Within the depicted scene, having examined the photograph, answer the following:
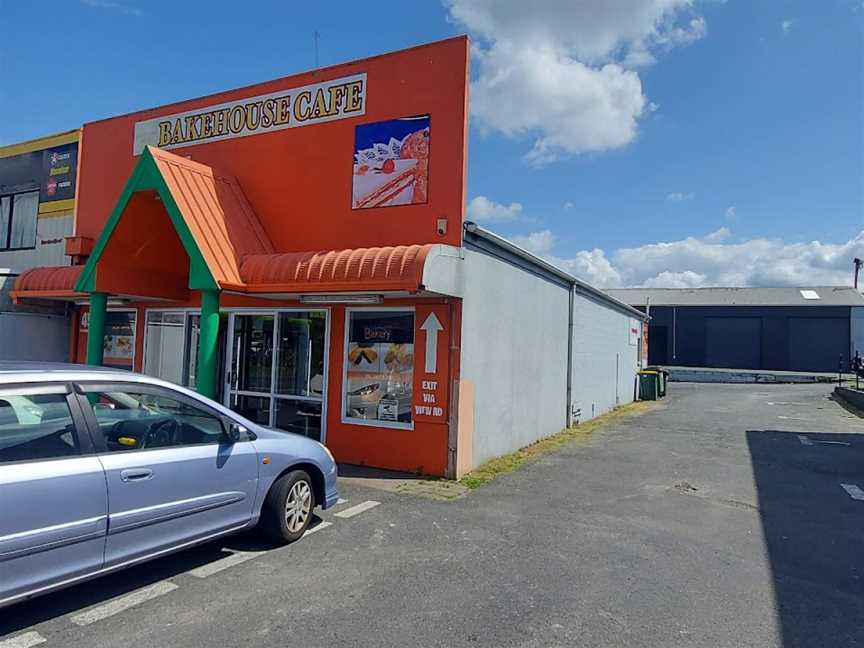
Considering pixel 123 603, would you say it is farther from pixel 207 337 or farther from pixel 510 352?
pixel 510 352

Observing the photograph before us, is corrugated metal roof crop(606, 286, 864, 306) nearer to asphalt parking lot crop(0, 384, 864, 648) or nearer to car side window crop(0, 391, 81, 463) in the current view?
asphalt parking lot crop(0, 384, 864, 648)

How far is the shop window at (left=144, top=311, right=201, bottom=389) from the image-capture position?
1104cm

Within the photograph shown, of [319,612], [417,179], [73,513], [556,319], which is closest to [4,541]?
[73,513]

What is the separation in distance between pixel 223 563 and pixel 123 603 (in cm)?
89

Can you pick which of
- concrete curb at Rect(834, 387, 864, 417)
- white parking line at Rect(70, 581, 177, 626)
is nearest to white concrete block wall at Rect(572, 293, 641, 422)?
concrete curb at Rect(834, 387, 864, 417)

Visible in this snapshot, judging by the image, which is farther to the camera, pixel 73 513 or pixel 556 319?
pixel 556 319

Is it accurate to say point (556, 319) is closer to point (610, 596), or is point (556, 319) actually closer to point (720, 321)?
point (610, 596)

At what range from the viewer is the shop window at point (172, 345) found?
36.2 feet

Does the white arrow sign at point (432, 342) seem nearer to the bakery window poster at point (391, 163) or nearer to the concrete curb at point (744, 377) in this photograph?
the bakery window poster at point (391, 163)

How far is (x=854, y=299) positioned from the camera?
43156 millimetres

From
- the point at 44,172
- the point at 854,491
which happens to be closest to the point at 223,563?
the point at 854,491

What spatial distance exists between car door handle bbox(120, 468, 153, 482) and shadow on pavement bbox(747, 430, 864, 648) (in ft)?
14.7

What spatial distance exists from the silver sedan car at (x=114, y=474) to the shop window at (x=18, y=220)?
38.7 ft

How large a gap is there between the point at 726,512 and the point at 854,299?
4572cm
